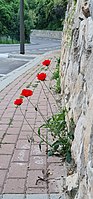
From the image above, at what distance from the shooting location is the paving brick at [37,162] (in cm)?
329

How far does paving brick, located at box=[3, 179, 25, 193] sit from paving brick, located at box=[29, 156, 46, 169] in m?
0.29

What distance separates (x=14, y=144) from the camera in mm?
3904

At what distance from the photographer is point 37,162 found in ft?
11.1

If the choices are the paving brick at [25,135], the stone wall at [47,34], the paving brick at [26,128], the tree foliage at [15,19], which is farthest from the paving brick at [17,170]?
the stone wall at [47,34]

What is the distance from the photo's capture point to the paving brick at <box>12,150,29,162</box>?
3465 mm

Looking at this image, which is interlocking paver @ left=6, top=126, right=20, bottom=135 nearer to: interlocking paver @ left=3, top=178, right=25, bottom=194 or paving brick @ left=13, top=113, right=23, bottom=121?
paving brick @ left=13, top=113, right=23, bottom=121

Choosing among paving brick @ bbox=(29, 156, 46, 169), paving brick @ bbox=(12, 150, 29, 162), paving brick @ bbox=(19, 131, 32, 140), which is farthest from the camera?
paving brick @ bbox=(19, 131, 32, 140)

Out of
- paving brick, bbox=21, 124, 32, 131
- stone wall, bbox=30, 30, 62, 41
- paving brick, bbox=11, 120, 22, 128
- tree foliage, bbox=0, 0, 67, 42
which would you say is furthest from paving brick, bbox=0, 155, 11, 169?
stone wall, bbox=30, 30, 62, 41

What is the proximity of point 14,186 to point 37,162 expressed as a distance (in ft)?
1.66

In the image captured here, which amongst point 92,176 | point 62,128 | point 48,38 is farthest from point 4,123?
point 48,38

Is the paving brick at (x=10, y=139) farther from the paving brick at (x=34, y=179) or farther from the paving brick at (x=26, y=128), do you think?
the paving brick at (x=34, y=179)

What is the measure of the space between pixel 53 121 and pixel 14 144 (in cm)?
50

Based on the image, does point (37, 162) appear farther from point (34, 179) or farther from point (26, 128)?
point (26, 128)

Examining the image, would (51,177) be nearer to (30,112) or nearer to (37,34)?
(30,112)
